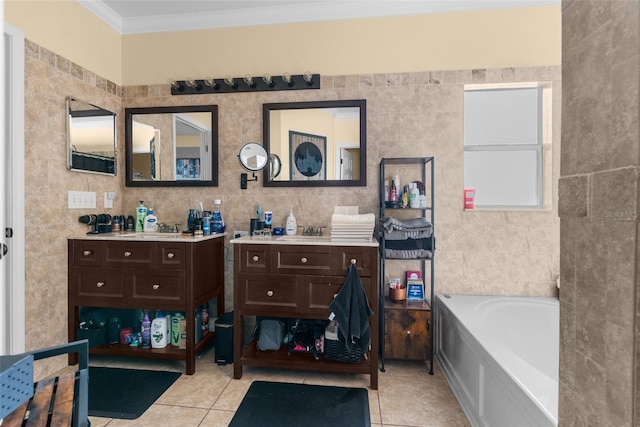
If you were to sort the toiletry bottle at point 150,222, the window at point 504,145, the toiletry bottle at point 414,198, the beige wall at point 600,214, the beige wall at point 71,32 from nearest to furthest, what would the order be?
1. the beige wall at point 600,214
2. the beige wall at point 71,32
3. the toiletry bottle at point 414,198
4. the window at point 504,145
5. the toiletry bottle at point 150,222

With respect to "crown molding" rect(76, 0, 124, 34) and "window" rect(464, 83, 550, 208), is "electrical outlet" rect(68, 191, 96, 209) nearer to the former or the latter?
"crown molding" rect(76, 0, 124, 34)

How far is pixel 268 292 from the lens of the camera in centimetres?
208

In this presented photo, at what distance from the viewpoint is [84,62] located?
239 centimetres

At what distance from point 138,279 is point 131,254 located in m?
0.18

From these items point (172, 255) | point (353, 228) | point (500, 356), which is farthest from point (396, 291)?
point (172, 255)

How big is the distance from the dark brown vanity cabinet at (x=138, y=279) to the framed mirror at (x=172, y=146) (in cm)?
68

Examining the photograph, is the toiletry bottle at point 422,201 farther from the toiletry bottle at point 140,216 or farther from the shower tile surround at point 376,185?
the toiletry bottle at point 140,216

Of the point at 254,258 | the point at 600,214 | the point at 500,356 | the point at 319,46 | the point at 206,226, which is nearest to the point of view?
the point at 600,214

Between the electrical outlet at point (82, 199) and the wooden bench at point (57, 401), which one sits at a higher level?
the electrical outlet at point (82, 199)

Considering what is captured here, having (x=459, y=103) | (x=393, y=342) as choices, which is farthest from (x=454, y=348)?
(x=459, y=103)

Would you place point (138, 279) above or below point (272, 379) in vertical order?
above

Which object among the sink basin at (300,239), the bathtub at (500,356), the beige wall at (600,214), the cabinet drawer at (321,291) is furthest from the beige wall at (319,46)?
the beige wall at (600,214)

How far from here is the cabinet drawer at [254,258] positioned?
209cm

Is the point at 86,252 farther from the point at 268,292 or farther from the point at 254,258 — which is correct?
the point at 268,292
